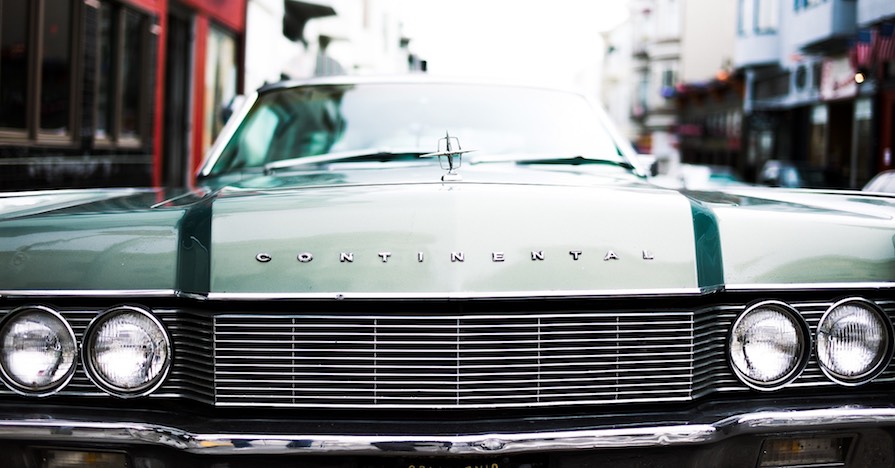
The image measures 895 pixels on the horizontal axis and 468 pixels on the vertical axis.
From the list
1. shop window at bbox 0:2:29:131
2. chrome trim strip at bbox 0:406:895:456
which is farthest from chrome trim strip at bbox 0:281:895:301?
shop window at bbox 0:2:29:131

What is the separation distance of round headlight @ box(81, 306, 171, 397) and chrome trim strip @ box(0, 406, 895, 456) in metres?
0.11

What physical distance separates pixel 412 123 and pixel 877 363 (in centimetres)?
192

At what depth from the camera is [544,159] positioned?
3639 mm

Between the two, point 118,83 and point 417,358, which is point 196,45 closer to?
point 118,83

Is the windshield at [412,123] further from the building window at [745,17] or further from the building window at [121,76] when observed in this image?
the building window at [745,17]

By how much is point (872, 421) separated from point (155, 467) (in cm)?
141

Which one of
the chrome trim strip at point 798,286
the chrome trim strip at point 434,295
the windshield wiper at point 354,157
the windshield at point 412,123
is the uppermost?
the windshield at point 412,123

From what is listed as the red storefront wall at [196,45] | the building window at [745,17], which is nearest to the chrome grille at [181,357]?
the red storefront wall at [196,45]

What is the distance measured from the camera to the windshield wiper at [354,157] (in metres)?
3.62

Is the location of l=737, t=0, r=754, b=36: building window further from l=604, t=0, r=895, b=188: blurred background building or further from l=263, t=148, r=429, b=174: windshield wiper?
l=263, t=148, r=429, b=174: windshield wiper

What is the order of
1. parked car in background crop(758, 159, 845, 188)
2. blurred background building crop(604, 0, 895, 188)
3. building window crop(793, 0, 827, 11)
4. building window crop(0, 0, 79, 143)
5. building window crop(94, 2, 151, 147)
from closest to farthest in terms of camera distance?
building window crop(0, 0, 79, 143) → building window crop(94, 2, 151, 147) → parked car in background crop(758, 159, 845, 188) → blurred background building crop(604, 0, 895, 188) → building window crop(793, 0, 827, 11)

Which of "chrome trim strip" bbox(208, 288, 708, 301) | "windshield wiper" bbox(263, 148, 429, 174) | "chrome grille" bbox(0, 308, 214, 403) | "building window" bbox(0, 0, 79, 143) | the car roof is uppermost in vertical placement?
"building window" bbox(0, 0, 79, 143)

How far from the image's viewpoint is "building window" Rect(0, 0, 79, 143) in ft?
30.2

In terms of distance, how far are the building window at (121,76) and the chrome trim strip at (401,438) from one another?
980 centimetres
